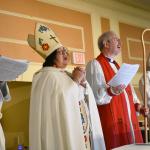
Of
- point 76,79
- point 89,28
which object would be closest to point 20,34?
point 89,28

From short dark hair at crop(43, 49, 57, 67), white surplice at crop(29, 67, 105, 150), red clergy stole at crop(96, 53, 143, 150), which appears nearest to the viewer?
white surplice at crop(29, 67, 105, 150)

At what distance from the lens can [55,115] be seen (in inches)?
106

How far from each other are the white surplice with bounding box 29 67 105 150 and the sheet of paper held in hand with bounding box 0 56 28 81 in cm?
33

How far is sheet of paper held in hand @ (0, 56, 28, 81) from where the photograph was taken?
2.40 meters

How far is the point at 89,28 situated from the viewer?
5.43 m

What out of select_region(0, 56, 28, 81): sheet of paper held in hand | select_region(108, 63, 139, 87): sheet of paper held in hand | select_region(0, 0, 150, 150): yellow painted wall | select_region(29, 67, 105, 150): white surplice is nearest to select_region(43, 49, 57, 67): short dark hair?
select_region(29, 67, 105, 150): white surplice

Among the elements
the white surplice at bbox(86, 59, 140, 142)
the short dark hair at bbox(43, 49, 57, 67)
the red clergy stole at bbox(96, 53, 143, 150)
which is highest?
the short dark hair at bbox(43, 49, 57, 67)

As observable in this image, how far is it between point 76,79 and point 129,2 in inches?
148

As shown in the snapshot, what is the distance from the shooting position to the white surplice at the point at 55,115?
2.65 meters

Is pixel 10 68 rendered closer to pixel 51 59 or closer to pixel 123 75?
pixel 51 59

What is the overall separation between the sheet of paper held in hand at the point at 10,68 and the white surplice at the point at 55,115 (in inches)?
12.9

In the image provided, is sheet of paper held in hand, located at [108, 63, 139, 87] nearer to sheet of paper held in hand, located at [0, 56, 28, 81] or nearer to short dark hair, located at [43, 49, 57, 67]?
short dark hair, located at [43, 49, 57, 67]

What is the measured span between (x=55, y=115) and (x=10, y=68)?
53 cm

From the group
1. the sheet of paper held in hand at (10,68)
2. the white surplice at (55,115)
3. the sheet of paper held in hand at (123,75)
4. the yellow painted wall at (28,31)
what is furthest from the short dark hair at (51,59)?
the yellow painted wall at (28,31)
